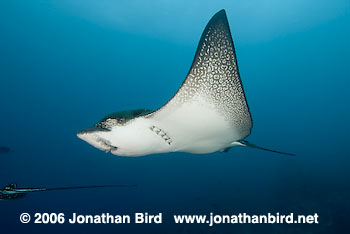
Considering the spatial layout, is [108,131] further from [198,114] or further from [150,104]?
[150,104]

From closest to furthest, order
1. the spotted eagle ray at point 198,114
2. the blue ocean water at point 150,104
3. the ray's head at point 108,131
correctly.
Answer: the spotted eagle ray at point 198,114 → the ray's head at point 108,131 → the blue ocean water at point 150,104

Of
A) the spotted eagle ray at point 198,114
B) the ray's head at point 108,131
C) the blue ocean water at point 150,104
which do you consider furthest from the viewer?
the blue ocean water at point 150,104

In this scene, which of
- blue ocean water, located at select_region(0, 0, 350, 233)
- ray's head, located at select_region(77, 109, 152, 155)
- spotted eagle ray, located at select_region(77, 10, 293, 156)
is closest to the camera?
spotted eagle ray, located at select_region(77, 10, 293, 156)

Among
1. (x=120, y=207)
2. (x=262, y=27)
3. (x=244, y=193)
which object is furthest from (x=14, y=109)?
(x=262, y=27)

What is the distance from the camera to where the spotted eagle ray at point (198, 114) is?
1.95 meters

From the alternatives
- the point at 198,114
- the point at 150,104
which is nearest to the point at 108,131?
the point at 198,114

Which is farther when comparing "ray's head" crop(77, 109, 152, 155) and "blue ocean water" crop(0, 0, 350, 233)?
"blue ocean water" crop(0, 0, 350, 233)

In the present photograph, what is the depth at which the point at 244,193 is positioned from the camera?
74.1 feet

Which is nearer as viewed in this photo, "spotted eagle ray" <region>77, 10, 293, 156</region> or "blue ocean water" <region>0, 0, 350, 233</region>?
"spotted eagle ray" <region>77, 10, 293, 156</region>

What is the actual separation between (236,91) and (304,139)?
41.4 meters

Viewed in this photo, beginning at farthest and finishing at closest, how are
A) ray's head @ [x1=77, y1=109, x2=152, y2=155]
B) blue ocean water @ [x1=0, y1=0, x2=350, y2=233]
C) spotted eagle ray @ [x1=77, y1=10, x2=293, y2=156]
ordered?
blue ocean water @ [x1=0, y1=0, x2=350, y2=233] → ray's head @ [x1=77, y1=109, x2=152, y2=155] → spotted eagle ray @ [x1=77, y1=10, x2=293, y2=156]

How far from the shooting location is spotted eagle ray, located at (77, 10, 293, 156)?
1.95 meters

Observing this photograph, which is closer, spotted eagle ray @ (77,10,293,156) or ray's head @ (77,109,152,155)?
spotted eagle ray @ (77,10,293,156)

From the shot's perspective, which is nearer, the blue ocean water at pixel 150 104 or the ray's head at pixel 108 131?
the ray's head at pixel 108 131
